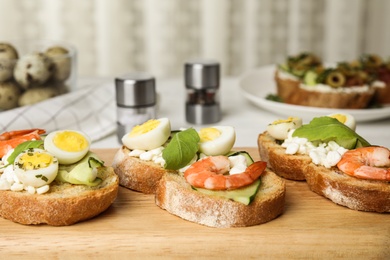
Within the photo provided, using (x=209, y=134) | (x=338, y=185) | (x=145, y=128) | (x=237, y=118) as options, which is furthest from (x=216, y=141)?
(x=237, y=118)

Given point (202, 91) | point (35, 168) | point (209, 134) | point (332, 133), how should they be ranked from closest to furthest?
1. point (35, 168)
2. point (332, 133)
3. point (209, 134)
4. point (202, 91)

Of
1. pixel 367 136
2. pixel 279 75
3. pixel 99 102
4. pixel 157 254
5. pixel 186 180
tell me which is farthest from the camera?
pixel 279 75

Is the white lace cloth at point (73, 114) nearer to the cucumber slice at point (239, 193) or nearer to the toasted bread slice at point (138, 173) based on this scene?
the toasted bread slice at point (138, 173)

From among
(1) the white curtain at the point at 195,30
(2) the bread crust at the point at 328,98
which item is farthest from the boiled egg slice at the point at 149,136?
(1) the white curtain at the point at 195,30

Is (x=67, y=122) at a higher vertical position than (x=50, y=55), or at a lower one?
lower

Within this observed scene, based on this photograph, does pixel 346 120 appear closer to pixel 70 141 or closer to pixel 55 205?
pixel 70 141

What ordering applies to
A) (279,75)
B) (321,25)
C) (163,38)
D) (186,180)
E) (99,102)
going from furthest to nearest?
(321,25) → (163,38) → (279,75) → (99,102) → (186,180)

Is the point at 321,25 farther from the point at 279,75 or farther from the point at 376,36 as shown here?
the point at 279,75

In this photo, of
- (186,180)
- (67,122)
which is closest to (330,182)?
(186,180)
